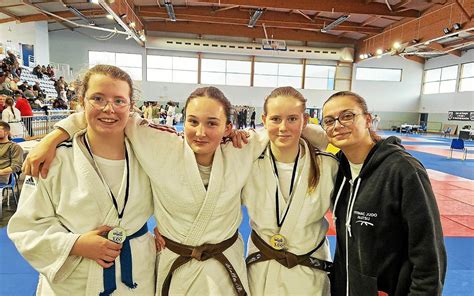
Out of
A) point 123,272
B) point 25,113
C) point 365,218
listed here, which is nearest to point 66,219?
point 123,272

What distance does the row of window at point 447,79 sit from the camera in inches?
852

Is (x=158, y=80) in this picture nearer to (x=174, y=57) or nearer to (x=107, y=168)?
(x=174, y=57)

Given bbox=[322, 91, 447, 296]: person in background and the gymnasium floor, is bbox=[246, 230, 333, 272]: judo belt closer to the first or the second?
bbox=[322, 91, 447, 296]: person in background

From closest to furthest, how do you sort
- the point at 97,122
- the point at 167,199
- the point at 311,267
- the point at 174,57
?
the point at 97,122 < the point at 167,199 < the point at 311,267 < the point at 174,57

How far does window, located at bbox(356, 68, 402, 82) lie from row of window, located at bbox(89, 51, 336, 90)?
2.37m

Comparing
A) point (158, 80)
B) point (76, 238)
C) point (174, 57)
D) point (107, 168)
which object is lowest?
point (76, 238)

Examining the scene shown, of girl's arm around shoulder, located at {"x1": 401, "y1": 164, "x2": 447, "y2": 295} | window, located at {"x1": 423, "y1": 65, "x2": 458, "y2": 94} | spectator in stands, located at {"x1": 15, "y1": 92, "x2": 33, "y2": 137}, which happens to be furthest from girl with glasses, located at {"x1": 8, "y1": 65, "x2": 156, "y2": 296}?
window, located at {"x1": 423, "y1": 65, "x2": 458, "y2": 94}

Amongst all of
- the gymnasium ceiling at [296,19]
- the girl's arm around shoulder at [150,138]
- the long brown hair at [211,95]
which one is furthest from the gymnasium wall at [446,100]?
the girl's arm around shoulder at [150,138]

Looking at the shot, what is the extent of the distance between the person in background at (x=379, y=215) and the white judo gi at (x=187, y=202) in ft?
1.95

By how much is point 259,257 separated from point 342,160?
77 cm

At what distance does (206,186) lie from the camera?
1.70m

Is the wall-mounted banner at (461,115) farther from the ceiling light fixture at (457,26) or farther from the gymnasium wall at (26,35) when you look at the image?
the gymnasium wall at (26,35)

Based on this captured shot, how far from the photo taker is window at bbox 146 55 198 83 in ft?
75.8

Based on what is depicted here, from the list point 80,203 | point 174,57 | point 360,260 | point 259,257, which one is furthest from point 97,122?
point 174,57
